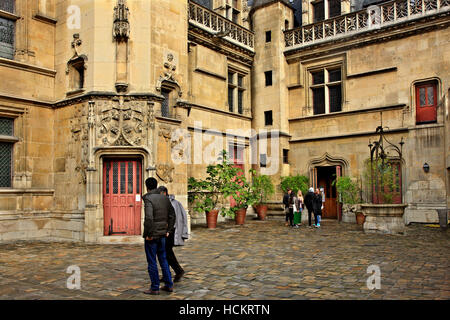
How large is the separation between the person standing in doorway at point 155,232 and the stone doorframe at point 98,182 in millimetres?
5845

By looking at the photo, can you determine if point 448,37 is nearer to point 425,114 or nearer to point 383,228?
point 425,114

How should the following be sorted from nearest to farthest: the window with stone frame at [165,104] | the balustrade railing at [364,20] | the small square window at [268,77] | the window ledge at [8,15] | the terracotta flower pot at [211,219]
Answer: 1. the window ledge at [8,15]
2. the window with stone frame at [165,104]
3. the terracotta flower pot at [211,219]
4. the balustrade railing at [364,20]
5. the small square window at [268,77]

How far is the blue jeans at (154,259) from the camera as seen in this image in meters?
5.77

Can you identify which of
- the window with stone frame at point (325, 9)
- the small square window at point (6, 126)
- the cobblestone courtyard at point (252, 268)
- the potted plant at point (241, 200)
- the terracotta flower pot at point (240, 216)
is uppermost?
the window with stone frame at point (325, 9)

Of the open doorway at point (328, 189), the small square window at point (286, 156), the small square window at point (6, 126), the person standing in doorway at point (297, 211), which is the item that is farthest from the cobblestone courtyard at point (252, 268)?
the small square window at point (286, 156)

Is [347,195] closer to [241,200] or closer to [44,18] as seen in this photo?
[241,200]

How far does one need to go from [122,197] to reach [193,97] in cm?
634

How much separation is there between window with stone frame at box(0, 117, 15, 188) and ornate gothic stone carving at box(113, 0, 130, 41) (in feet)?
14.2

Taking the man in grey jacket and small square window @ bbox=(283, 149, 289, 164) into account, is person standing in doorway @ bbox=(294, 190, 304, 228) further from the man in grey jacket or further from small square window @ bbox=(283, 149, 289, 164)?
the man in grey jacket

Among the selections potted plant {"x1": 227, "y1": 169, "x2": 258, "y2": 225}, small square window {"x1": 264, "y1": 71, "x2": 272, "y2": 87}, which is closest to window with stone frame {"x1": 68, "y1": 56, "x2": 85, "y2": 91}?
potted plant {"x1": 227, "y1": 169, "x2": 258, "y2": 225}

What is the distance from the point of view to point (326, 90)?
62.4ft

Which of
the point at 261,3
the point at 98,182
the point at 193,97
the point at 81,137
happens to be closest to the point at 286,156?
the point at 193,97

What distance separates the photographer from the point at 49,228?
1247 centimetres

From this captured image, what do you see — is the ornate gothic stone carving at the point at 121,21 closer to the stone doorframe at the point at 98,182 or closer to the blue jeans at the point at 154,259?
the stone doorframe at the point at 98,182
